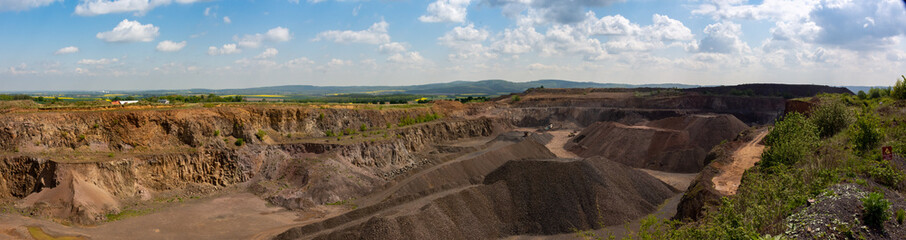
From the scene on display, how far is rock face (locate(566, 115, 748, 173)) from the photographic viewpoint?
155ft

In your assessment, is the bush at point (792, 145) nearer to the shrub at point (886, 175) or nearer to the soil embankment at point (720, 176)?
the soil embankment at point (720, 176)

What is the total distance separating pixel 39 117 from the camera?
32500 millimetres

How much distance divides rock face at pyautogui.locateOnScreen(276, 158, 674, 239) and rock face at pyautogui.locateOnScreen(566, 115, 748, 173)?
17121 millimetres

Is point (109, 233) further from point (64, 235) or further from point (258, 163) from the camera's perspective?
point (258, 163)

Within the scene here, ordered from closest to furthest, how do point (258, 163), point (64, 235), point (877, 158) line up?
1. point (877, 158)
2. point (64, 235)
3. point (258, 163)

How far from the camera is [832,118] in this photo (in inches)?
987

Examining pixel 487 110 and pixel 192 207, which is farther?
pixel 487 110

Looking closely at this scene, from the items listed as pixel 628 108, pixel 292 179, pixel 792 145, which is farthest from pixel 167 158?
pixel 628 108

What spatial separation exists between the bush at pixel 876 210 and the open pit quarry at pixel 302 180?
13.3m

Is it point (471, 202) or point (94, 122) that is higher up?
point (94, 122)

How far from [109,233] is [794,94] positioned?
344 feet

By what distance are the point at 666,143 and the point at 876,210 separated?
4312cm

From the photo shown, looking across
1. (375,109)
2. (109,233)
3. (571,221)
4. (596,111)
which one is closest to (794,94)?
(596,111)

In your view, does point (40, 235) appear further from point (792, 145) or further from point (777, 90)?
point (777, 90)
